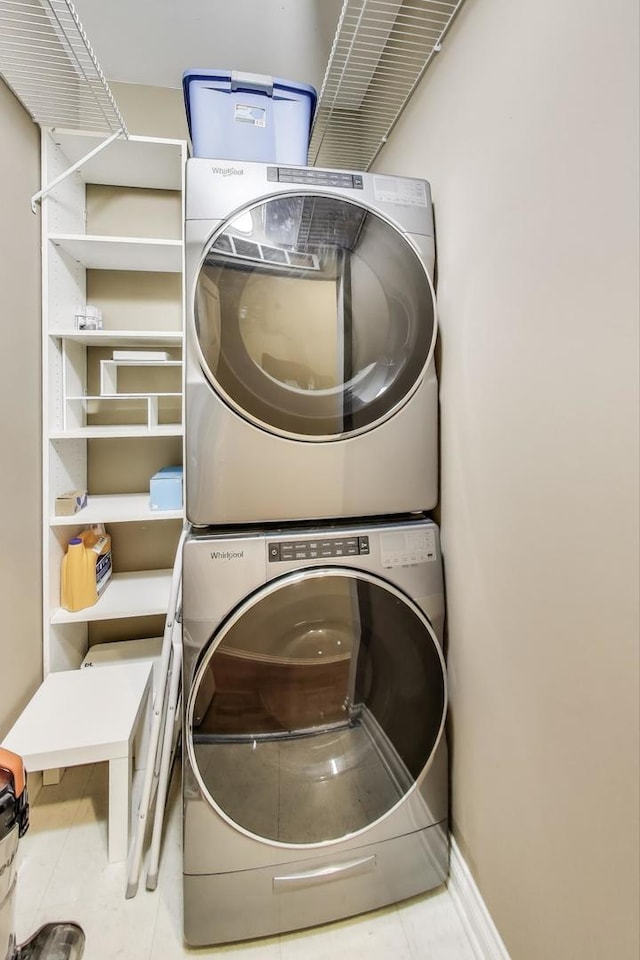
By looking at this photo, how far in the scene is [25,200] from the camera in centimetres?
142

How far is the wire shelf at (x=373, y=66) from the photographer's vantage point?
1.16 meters

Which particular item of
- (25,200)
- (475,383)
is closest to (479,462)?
(475,383)

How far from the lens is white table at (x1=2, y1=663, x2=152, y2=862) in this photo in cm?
125

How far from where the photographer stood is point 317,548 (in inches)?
43.4

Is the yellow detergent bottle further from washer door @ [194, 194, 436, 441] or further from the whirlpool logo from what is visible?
the whirlpool logo

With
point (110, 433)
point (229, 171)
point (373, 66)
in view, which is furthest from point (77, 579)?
point (373, 66)

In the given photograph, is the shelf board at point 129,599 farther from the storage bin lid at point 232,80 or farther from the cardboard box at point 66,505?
the storage bin lid at point 232,80

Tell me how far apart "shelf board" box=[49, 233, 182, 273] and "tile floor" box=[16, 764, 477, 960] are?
198cm

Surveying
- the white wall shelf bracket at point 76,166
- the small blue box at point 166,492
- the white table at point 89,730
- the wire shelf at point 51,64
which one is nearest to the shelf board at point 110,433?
the small blue box at point 166,492

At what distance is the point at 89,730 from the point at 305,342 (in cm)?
131

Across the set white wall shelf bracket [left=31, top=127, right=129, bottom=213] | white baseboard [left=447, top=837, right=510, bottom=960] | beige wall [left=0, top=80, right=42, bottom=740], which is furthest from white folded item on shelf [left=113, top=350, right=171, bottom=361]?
white baseboard [left=447, top=837, right=510, bottom=960]

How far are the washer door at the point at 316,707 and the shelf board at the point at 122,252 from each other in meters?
1.30

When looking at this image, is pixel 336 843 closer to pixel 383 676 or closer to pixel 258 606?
pixel 383 676

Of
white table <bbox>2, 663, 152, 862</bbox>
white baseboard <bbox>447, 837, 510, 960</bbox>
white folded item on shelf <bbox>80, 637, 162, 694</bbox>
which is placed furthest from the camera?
white folded item on shelf <bbox>80, 637, 162, 694</bbox>
